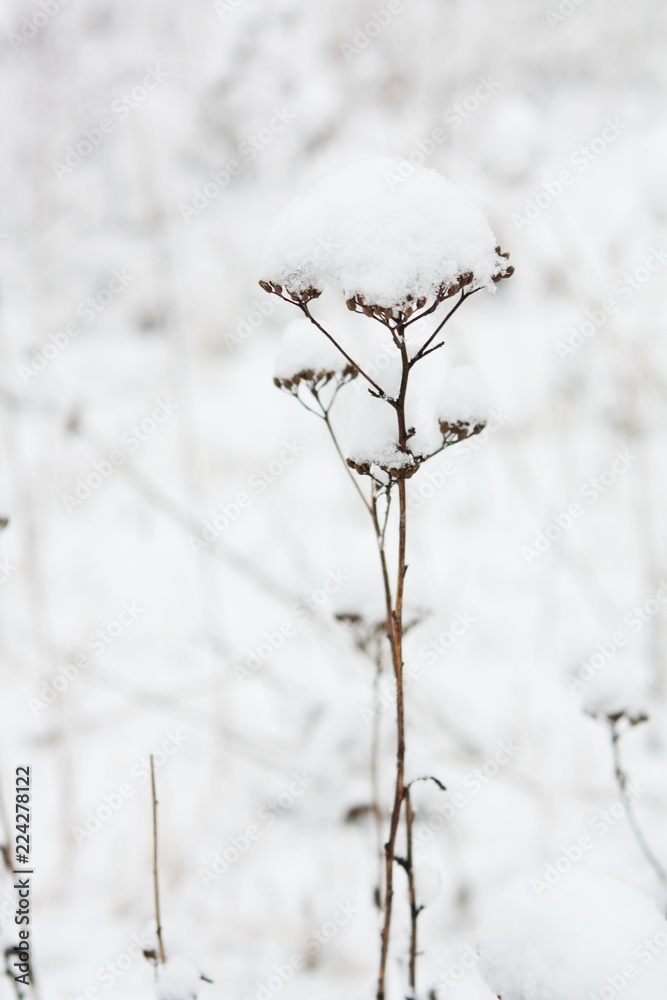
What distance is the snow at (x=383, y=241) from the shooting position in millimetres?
706

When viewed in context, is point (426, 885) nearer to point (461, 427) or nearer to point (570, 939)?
point (570, 939)

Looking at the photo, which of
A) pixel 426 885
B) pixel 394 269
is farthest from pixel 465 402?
pixel 426 885

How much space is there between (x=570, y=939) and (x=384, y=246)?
727 millimetres

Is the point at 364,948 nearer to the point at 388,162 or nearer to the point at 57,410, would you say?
the point at 388,162

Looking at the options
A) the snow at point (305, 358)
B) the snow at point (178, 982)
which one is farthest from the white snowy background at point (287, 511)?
the snow at point (305, 358)

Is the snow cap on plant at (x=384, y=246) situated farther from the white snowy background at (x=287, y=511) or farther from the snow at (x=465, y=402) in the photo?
the white snowy background at (x=287, y=511)

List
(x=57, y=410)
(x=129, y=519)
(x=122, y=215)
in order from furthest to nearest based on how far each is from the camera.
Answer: (x=122, y=215) → (x=129, y=519) → (x=57, y=410)

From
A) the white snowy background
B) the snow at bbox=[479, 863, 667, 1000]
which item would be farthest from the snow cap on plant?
the snow at bbox=[479, 863, 667, 1000]

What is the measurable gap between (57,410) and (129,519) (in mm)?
894

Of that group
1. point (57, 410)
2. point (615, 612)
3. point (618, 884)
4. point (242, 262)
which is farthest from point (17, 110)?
point (618, 884)

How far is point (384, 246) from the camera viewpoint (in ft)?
2.37

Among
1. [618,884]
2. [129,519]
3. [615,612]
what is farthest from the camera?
[129,519]

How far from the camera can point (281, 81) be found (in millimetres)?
2988

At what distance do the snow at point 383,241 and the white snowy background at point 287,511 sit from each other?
278mm
